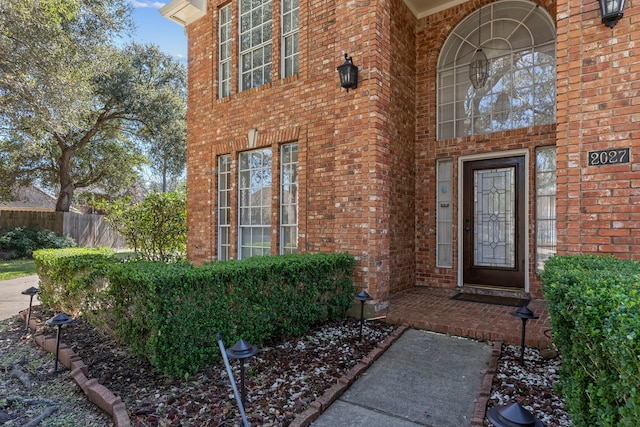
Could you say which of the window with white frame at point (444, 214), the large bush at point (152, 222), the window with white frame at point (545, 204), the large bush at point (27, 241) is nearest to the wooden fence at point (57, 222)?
the large bush at point (27, 241)

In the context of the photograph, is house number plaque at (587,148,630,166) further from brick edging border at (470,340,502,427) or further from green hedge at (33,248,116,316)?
green hedge at (33,248,116,316)

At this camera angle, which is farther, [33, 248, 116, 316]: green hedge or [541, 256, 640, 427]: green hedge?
[33, 248, 116, 316]: green hedge

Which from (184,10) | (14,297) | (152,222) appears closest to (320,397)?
(152,222)

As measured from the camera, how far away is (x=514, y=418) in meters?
1.62

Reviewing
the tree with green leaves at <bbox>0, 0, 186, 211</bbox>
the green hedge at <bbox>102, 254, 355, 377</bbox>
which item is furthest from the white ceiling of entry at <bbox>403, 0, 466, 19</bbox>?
the tree with green leaves at <bbox>0, 0, 186, 211</bbox>

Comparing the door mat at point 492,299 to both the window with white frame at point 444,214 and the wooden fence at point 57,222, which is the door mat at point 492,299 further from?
the wooden fence at point 57,222

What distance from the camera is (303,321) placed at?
158 inches

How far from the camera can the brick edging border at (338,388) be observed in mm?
2484

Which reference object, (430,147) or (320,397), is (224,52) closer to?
(430,147)

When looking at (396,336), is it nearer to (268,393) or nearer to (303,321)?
(303,321)

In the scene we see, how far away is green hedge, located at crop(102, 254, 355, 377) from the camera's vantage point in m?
2.93

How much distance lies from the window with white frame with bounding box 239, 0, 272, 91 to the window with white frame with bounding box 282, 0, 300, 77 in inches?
14.4

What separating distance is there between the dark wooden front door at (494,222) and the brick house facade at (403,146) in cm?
2

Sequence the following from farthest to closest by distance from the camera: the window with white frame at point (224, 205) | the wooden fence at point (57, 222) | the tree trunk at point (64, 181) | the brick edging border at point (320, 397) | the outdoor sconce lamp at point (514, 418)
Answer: the wooden fence at point (57, 222) → the tree trunk at point (64, 181) → the window with white frame at point (224, 205) → the brick edging border at point (320, 397) → the outdoor sconce lamp at point (514, 418)
